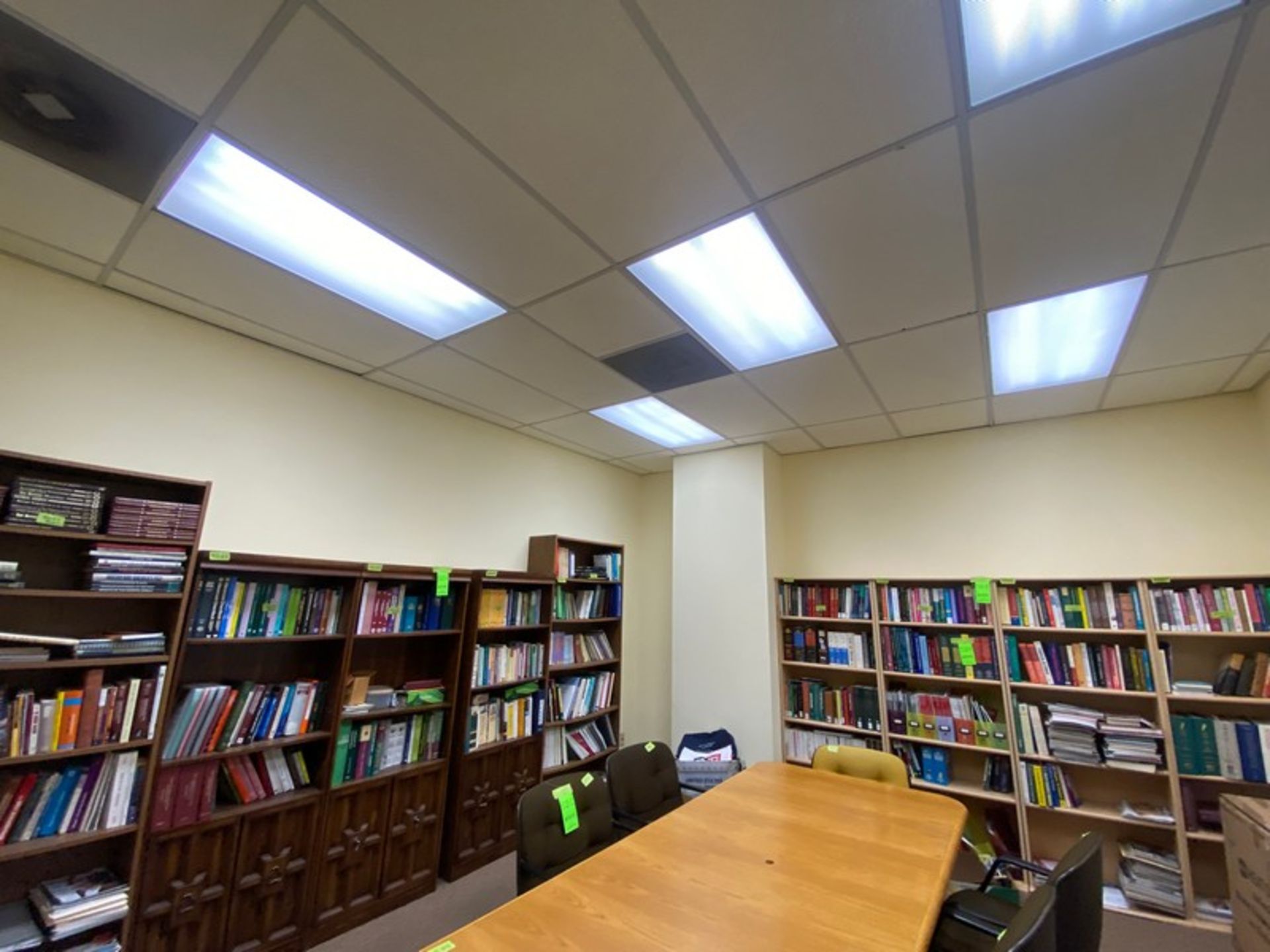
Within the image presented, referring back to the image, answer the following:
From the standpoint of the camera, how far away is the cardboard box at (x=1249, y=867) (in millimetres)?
2256

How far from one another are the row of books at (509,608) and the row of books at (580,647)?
253 mm

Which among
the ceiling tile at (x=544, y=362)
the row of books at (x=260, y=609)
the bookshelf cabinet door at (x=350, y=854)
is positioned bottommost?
the bookshelf cabinet door at (x=350, y=854)

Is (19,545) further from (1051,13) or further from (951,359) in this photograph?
(951,359)

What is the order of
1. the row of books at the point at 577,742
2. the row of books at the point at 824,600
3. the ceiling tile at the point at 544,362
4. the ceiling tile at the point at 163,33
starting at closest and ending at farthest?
the ceiling tile at the point at 163,33 < the ceiling tile at the point at 544,362 < the row of books at the point at 577,742 < the row of books at the point at 824,600

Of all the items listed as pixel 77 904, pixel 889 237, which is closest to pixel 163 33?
pixel 889 237

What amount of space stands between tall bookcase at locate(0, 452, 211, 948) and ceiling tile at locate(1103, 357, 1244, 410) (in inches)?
189

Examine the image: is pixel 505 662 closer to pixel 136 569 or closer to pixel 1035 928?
pixel 136 569

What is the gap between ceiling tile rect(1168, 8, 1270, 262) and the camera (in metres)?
1.29

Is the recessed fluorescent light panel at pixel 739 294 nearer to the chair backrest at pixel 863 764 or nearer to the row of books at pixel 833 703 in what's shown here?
the chair backrest at pixel 863 764

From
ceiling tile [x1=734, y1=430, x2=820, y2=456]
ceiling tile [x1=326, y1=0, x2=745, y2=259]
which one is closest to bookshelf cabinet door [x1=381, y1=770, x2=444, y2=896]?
ceiling tile [x1=326, y1=0, x2=745, y2=259]

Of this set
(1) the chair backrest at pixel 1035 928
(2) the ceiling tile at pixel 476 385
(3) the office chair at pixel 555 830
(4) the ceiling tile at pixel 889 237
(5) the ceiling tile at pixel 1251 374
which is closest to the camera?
(1) the chair backrest at pixel 1035 928

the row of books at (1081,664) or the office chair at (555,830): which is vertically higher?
the row of books at (1081,664)

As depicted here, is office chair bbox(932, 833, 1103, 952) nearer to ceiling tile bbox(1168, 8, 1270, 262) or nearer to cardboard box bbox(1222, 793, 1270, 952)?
cardboard box bbox(1222, 793, 1270, 952)

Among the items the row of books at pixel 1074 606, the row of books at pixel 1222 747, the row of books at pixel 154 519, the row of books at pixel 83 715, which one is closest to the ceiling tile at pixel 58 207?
the row of books at pixel 154 519
